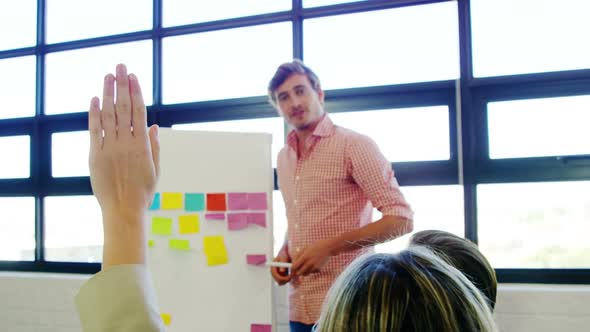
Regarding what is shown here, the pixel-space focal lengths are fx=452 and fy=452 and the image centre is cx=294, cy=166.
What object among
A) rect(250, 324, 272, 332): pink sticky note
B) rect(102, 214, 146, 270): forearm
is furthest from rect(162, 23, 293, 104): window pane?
rect(102, 214, 146, 270): forearm

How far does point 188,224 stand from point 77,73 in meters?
1.75

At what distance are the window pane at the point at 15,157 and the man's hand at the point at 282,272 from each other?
222 centimetres

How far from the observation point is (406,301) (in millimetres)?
528

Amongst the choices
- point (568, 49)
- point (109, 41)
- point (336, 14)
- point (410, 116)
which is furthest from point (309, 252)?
point (109, 41)

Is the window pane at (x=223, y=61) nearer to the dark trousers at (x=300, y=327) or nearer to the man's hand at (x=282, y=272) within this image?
the man's hand at (x=282, y=272)

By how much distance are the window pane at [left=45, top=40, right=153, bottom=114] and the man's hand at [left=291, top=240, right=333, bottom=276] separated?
2051mm

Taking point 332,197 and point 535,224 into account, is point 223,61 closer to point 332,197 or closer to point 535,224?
point 332,197

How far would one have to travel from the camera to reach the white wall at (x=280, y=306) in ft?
6.63

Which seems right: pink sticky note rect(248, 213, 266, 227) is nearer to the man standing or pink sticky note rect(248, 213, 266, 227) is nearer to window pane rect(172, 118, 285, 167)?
the man standing

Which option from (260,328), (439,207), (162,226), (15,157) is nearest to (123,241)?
(260,328)

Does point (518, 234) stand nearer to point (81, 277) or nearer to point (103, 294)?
point (103, 294)

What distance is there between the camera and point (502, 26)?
7.71 feet

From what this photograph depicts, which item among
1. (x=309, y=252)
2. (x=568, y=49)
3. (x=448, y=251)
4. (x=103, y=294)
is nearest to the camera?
(x=103, y=294)

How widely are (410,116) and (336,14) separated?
0.72 m
